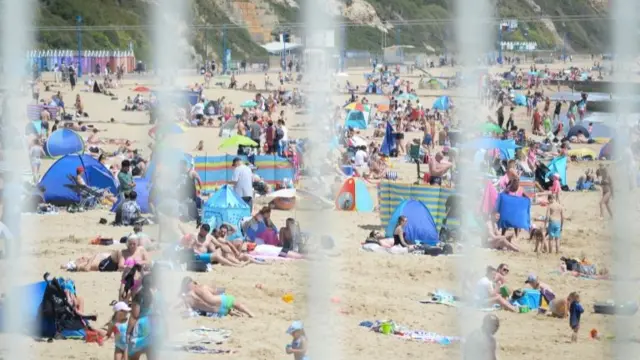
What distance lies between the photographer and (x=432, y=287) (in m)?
10.1

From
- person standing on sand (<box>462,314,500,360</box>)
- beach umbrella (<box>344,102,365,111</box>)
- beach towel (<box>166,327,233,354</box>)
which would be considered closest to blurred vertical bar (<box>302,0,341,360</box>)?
person standing on sand (<box>462,314,500,360</box>)

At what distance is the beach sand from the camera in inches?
304

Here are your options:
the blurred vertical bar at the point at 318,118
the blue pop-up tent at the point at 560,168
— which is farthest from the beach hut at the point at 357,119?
the blurred vertical bar at the point at 318,118

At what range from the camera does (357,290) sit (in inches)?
383

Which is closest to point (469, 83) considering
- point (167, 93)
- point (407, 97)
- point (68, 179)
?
point (167, 93)

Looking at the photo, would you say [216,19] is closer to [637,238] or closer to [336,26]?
[336,26]

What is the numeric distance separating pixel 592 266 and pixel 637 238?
15.7 feet

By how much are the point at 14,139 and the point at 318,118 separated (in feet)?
4.50

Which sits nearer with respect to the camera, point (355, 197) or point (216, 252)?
point (216, 252)

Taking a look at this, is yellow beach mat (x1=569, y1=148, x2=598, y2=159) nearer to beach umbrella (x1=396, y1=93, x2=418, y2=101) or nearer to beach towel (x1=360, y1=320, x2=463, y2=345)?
beach umbrella (x1=396, y1=93, x2=418, y2=101)

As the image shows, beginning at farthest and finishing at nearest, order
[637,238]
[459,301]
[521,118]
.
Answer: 1. [521,118]
2. [637,238]
3. [459,301]

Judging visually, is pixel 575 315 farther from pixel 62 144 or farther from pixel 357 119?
pixel 357 119

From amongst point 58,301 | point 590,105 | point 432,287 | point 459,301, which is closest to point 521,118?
point 590,105

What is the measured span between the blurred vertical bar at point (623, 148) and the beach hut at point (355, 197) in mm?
8209
